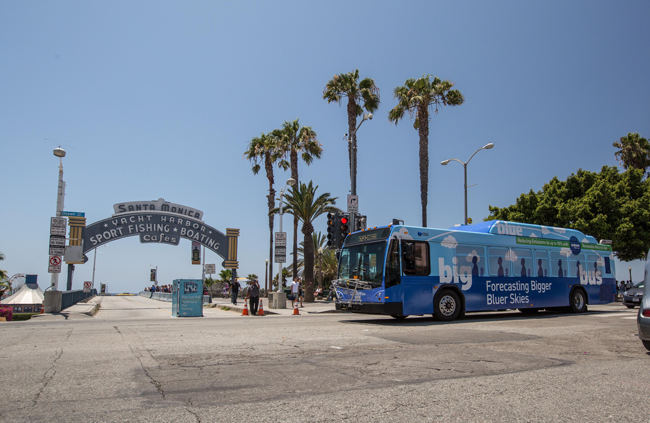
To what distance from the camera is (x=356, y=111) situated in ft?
102

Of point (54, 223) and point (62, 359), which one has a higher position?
point (54, 223)

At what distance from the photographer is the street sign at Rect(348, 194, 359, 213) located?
798 inches

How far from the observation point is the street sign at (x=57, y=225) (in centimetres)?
1823

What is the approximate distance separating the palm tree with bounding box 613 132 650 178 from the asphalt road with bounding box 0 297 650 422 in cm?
3975

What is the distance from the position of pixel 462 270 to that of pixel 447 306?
1.25 metres

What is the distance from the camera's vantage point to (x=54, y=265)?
18062 millimetres

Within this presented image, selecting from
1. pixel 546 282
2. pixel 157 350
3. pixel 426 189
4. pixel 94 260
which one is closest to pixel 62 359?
pixel 157 350

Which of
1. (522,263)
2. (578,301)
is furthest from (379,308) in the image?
(578,301)

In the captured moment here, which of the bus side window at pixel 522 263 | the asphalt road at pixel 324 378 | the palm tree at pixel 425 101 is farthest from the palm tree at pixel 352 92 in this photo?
the asphalt road at pixel 324 378

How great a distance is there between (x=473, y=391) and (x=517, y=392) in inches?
18.5

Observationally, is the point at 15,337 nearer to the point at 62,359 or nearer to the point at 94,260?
the point at 62,359

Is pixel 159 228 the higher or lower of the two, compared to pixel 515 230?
higher

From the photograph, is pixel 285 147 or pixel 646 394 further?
pixel 285 147

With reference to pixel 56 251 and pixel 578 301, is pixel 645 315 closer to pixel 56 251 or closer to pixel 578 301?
pixel 578 301
